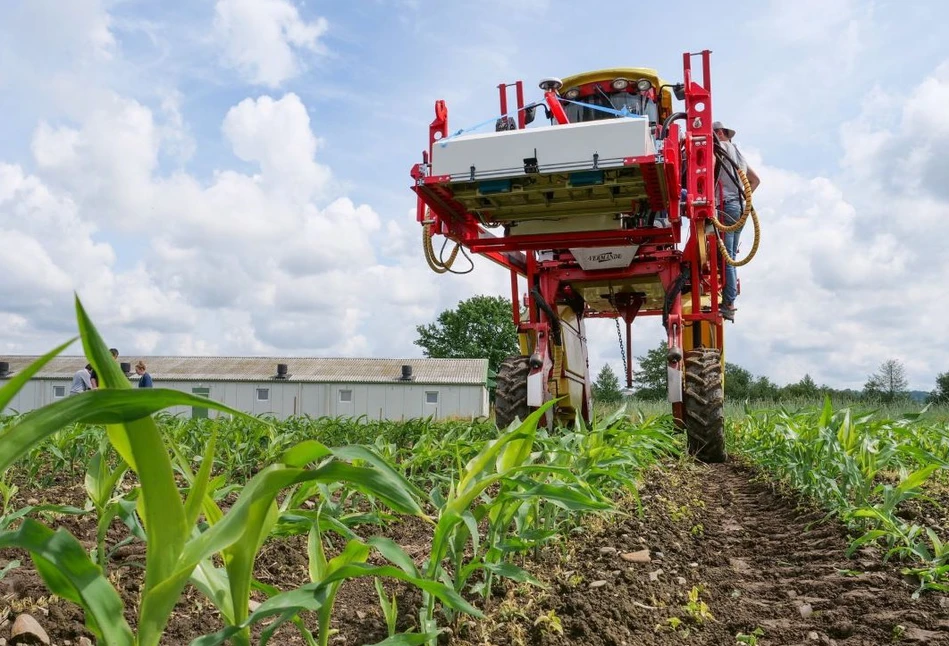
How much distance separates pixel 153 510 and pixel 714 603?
1945 millimetres

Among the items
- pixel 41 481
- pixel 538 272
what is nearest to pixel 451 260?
pixel 538 272

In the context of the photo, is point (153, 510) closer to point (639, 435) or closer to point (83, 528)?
point (83, 528)

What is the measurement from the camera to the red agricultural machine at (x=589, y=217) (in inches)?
224

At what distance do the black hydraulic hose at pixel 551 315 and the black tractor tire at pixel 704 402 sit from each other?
4.09 feet

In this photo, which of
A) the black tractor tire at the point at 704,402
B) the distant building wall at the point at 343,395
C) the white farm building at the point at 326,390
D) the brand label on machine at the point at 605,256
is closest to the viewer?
the black tractor tire at the point at 704,402

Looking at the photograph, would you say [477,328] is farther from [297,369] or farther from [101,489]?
[101,489]

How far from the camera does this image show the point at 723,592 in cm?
266

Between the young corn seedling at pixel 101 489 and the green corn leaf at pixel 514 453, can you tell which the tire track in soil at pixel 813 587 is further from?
the young corn seedling at pixel 101 489

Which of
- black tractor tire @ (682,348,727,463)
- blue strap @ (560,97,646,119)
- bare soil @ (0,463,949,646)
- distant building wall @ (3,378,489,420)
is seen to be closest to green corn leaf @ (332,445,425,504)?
bare soil @ (0,463,949,646)

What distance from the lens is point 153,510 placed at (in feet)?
3.79

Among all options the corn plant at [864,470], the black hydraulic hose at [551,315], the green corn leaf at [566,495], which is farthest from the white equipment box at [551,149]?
the green corn leaf at [566,495]

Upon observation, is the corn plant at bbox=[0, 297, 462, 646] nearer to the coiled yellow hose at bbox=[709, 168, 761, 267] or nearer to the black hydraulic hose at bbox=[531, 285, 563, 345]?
the coiled yellow hose at bbox=[709, 168, 761, 267]

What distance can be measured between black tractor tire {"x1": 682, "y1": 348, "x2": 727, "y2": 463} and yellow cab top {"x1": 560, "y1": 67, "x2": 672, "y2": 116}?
2360mm

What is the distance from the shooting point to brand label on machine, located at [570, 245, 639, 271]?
7136 mm
